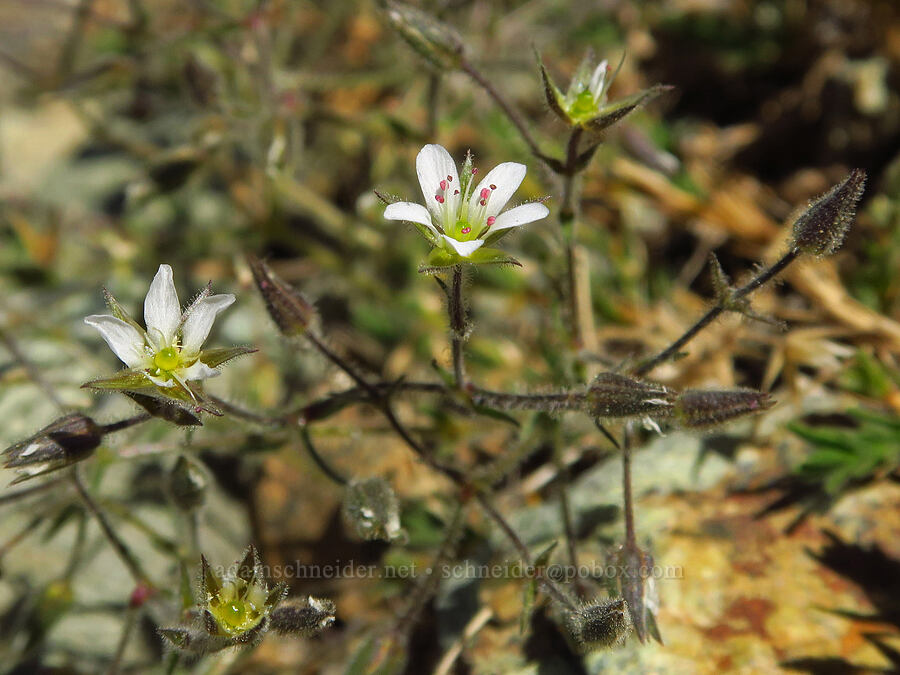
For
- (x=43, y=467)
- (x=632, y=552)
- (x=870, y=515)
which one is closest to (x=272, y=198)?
(x=43, y=467)

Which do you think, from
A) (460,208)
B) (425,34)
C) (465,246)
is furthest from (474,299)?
(465,246)

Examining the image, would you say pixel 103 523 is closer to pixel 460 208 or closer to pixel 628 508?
pixel 460 208

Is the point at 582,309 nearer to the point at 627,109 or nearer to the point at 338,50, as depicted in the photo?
the point at 627,109

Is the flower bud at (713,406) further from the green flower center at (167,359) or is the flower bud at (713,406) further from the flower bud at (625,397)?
the green flower center at (167,359)

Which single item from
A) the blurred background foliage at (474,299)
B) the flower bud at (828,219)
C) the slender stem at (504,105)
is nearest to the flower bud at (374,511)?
the blurred background foliage at (474,299)

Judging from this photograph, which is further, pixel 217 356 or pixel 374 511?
pixel 374 511
